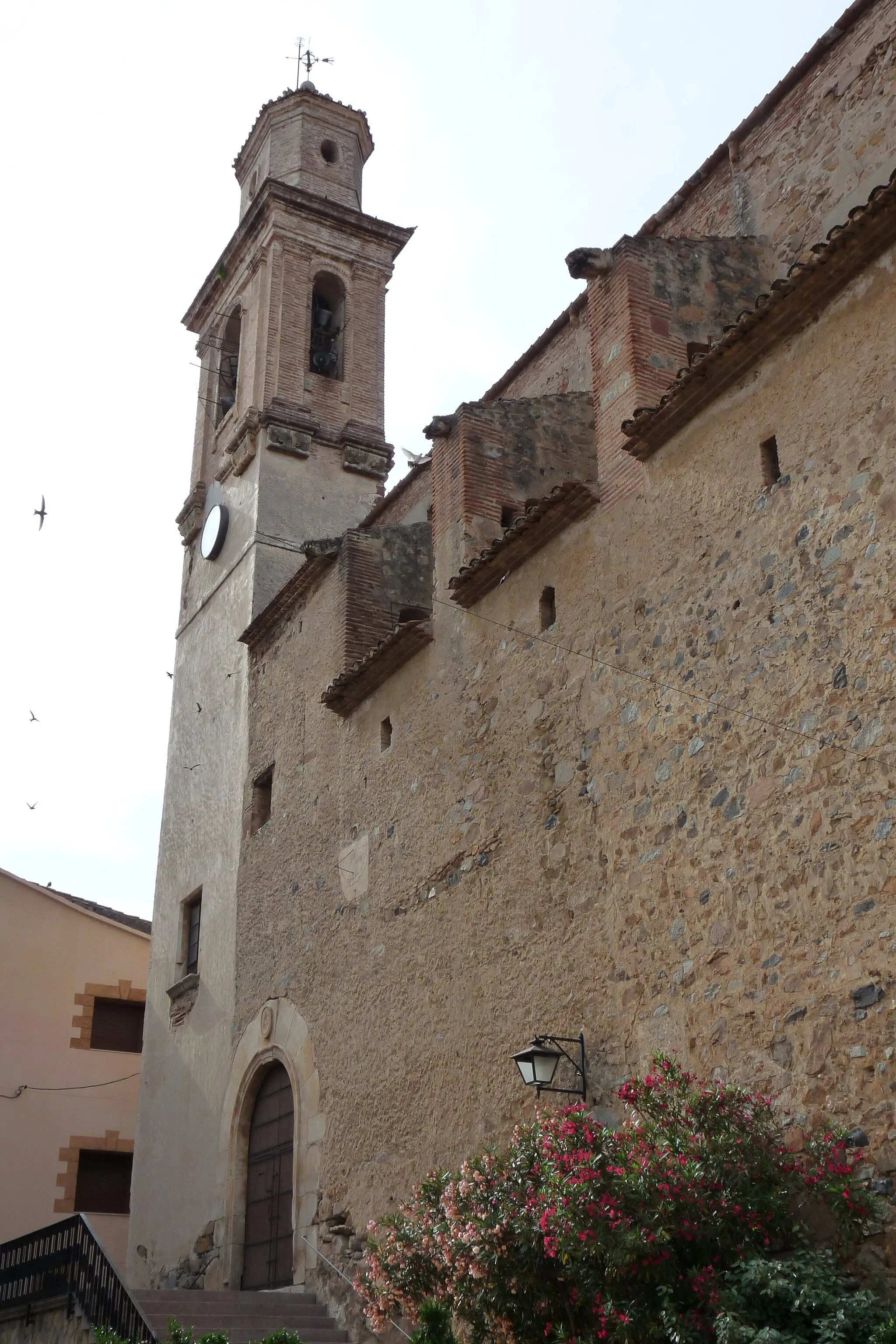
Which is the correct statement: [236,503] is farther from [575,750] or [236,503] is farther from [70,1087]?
[575,750]

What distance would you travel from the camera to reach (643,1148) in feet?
19.9

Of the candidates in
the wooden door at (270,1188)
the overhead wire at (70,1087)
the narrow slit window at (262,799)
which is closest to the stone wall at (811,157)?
the narrow slit window at (262,799)

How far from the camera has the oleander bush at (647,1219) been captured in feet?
18.8

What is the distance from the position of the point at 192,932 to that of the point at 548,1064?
24.5 ft

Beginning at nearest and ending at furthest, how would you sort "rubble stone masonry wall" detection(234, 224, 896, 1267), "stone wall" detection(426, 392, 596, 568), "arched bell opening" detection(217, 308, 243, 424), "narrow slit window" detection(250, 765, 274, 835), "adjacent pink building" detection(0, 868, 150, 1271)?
"rubble stone masonry wall" detection(234, 224, 896, 1267), "stone wall" detection(426, 392, 596, 568), "narrow slit window" detection(250, 765, 274, 835), "adjacent pink building" detection(0, 868, 150, 1271), "arched bell opening" detection(217, 308, 243, 424)

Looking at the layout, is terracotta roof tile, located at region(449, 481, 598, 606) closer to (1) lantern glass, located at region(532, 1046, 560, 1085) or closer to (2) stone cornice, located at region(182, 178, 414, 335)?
(1) lantern glass, located at region(532, 1046, 560, 1085)

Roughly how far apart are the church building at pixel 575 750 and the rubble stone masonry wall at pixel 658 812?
2 centimetres

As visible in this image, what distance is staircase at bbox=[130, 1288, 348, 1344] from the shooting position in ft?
30.7

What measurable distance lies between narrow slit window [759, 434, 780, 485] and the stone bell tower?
7.48m

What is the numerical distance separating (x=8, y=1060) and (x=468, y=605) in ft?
34.5

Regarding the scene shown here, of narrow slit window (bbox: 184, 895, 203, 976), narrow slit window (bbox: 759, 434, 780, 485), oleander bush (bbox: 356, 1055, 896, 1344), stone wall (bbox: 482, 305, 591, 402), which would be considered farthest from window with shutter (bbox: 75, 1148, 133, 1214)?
narrow slit window (bbox: 759, 434, 780, 485)

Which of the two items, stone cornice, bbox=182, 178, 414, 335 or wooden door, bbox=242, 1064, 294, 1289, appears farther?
stone cornice, bbox=182, 178, 414, 335

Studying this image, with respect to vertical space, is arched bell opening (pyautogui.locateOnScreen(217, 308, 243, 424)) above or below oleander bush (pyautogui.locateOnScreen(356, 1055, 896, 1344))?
above

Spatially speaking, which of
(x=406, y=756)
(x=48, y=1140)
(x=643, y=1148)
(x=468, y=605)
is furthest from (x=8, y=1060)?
(x=643, y=1148)
